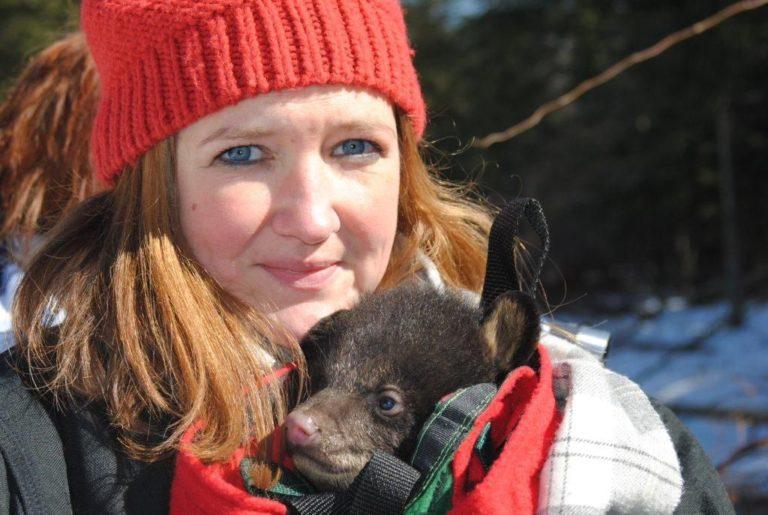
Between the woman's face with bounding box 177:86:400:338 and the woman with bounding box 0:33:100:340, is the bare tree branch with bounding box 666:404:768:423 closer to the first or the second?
the woman's face with bounding box 177:86:400:338

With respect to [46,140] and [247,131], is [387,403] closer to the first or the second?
[247,131]

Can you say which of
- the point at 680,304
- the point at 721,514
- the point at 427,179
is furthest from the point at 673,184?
the point at 721,514

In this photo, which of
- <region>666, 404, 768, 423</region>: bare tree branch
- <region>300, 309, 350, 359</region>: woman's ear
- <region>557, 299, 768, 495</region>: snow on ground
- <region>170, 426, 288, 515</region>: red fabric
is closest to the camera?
<region>170, 426, 288, 515</region>: red fabric

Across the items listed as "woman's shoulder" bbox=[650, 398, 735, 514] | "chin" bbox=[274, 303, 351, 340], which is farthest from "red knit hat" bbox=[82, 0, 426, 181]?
"woman's shoulder" bbox=[650, 398, 735, 514]

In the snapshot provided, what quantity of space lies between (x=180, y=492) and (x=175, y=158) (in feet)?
2.60

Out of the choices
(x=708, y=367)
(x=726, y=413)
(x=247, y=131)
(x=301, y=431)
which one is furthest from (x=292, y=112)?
(x=708, y=367)

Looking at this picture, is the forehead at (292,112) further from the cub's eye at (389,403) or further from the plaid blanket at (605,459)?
the plaid blanket at (605,459)

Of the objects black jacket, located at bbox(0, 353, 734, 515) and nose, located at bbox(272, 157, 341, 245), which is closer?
black jacket, located at bbox(0, 353, 734, 515)

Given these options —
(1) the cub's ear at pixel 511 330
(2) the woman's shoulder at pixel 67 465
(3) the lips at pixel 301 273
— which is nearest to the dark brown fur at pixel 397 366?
(1) the cub's ear at pixel 511 330

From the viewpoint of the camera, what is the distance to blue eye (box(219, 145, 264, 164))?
6.70ft

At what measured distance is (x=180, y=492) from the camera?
5.86 feet

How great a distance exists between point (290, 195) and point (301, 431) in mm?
543

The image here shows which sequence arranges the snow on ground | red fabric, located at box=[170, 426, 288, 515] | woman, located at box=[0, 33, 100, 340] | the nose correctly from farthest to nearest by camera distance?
1. the snow on ground
2. woman, located at box=[0, 33, 100, 340]
3. the nose
4. red fabric, located at box=[170, 426, 288, 515]

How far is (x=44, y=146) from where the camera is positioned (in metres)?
3.06
